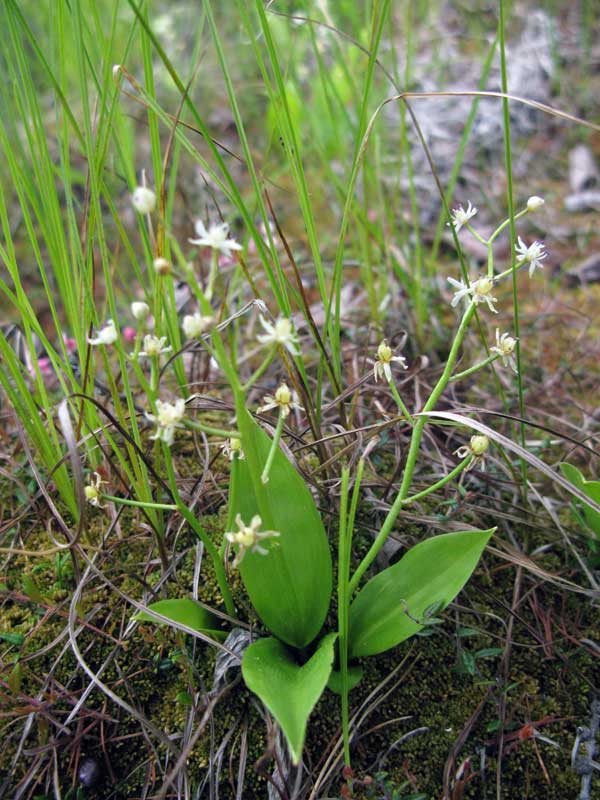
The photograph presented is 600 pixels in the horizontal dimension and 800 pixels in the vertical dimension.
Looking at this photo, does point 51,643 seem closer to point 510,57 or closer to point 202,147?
point 202,147

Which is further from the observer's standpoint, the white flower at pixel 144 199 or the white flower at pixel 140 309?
the white flower at pixel 140 309

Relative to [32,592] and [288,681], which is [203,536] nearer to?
[288,681]

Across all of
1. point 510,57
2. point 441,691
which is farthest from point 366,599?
point 510,57

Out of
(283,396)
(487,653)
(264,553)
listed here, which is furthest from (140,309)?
(487,653)

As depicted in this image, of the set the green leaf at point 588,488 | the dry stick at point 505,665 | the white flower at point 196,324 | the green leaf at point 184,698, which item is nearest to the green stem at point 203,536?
the green leaf at point 184,698

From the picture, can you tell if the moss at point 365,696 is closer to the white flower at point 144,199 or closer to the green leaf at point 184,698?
the green leaf at point 184,698

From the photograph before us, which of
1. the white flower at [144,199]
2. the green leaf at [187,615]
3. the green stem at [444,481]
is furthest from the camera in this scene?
the green leaf at [187,615]
